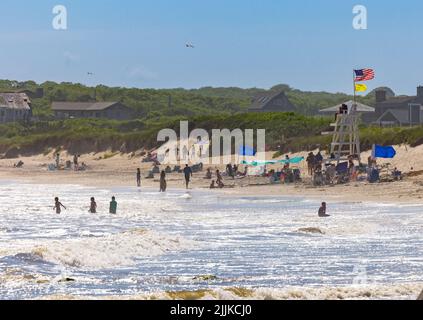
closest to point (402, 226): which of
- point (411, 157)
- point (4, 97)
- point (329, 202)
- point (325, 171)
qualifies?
point (329, 202)

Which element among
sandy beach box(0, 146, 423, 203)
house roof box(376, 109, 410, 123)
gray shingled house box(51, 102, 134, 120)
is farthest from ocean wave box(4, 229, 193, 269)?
gray shingled house box(51, 102, 134, 120)

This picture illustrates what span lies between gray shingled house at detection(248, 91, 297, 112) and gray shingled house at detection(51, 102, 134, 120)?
45.6 ft

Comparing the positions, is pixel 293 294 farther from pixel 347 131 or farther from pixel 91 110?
pixel 91 110

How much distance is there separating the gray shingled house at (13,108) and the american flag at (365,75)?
67063 mm

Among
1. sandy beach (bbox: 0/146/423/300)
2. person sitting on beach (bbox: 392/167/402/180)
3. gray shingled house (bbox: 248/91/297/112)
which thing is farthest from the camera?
gray shingled house (bbox: 248/91/297/112)

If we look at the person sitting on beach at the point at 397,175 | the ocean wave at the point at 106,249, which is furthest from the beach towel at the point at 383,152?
the ocean wave at the point at 106,249

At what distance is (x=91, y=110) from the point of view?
108 meters

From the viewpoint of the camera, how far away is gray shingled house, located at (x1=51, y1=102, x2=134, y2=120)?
108250mm

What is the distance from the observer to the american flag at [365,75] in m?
43.3

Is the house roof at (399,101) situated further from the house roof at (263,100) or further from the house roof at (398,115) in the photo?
the house roof at (263,100)

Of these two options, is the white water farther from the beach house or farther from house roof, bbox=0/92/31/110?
house roof, bbox=0/92/31/110

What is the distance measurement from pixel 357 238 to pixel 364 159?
893 inches

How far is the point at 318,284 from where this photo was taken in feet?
58.4
